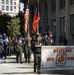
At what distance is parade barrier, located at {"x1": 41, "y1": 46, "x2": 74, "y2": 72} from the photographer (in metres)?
12.9

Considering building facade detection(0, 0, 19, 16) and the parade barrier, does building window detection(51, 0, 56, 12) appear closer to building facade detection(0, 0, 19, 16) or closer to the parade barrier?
the parade barrier

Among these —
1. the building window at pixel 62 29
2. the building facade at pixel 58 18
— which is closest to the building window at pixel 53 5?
the building facade at pixel 58 18

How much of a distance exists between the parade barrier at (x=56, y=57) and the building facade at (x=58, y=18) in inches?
955

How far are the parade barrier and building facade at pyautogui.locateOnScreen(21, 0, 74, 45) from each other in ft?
79.6

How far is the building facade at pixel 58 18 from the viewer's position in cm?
3806

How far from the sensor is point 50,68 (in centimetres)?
1295

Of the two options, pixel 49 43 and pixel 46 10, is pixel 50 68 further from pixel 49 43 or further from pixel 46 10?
pixel 46 10

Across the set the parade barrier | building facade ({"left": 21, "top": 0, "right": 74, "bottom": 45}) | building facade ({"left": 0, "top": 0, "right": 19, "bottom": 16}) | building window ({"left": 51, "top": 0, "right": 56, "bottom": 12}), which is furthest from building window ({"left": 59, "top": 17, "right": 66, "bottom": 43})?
building facade ({"left": 0, "top": 0, "right": 19, "bottom": 16})

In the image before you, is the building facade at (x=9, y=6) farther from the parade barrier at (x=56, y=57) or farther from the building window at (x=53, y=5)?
the parade barrier at (x=56, y=57)

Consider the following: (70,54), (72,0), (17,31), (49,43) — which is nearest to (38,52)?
(70,54)

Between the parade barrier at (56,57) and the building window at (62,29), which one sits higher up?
the building window at (62,29)

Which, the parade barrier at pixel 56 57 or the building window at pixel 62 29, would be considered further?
the building window at pixel 62 29

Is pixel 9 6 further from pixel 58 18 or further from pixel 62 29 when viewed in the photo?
pixel 62 29

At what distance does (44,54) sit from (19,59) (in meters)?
7.04
